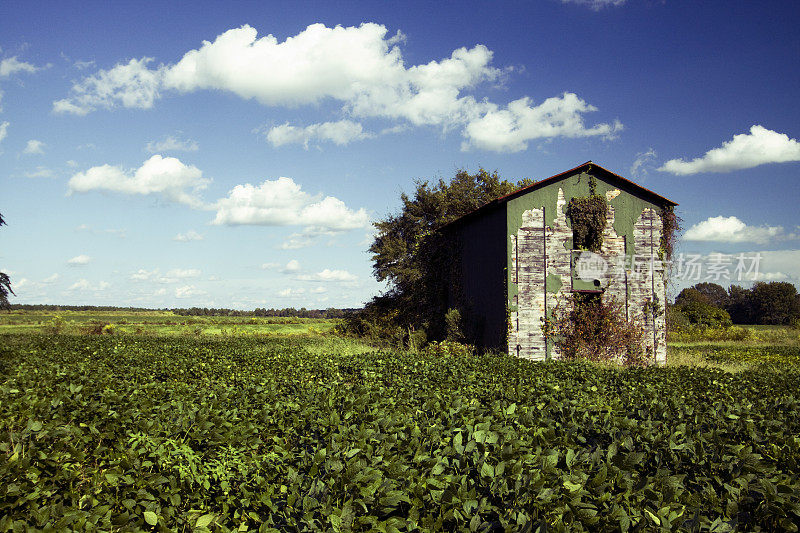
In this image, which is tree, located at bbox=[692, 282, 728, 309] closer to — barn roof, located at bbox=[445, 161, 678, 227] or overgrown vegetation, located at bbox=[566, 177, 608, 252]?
barn roof, located at bbox=[445, 161, 678, 227]

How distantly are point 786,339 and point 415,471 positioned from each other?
4012cm

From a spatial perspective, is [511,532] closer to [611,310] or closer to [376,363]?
[376,363]

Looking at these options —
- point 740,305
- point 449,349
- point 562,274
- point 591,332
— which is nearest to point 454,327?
point 449,349

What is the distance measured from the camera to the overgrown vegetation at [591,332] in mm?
17422

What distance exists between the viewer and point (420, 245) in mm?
27750

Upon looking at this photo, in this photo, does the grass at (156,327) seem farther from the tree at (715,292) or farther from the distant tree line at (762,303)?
the tree at (715,292)

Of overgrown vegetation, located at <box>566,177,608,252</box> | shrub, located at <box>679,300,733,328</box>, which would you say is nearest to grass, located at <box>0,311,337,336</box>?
overgrown vegetation, located at <box>566,177,608,252</box>

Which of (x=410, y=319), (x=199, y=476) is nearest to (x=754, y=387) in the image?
(x=199, y=476)

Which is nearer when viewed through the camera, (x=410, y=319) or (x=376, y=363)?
(x=376, y=363)

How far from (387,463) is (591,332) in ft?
52.1

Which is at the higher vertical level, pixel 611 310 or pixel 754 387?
pixel 611 310

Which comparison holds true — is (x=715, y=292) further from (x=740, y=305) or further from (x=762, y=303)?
(x=762, y=303)

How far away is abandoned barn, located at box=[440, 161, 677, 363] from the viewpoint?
1764 centimetres

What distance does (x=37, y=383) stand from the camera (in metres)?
7.15
